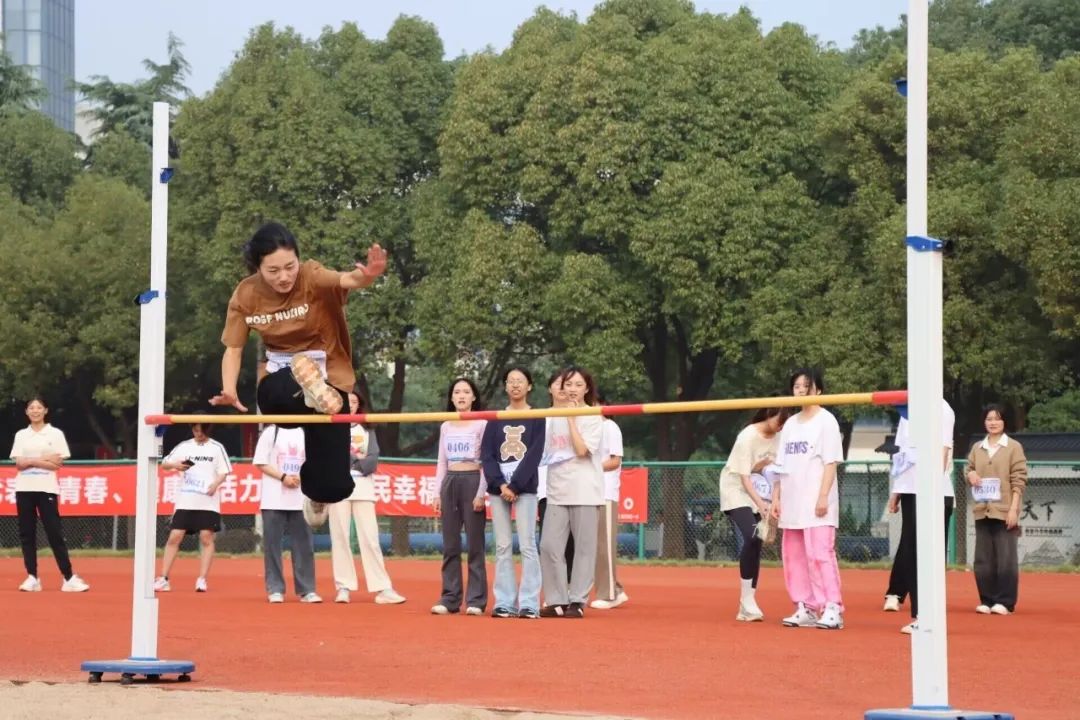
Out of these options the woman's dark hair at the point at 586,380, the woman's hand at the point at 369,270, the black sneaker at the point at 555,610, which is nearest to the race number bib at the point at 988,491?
the woman's dark hair at the point at 586,380

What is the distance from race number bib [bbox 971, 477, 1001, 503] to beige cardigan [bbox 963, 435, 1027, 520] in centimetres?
4

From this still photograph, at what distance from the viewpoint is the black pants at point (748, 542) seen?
40.6 ft

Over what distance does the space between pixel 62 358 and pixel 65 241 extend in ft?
9.05

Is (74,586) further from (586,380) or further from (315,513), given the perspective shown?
(586,380)

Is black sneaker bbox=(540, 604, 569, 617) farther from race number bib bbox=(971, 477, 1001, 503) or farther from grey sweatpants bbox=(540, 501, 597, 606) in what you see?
race number bib bbox=(971, 477, 1001, 503)

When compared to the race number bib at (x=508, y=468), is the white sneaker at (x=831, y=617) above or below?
below

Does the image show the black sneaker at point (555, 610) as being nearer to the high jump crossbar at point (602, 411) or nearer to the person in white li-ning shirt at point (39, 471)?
the high jump crossbar at point (602, 411)

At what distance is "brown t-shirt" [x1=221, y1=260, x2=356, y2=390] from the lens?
841 cm

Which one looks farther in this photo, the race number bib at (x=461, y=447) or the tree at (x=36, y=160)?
the tree at (x=36, y=160)

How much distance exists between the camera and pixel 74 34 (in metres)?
97.9

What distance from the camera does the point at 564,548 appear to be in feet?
43.0

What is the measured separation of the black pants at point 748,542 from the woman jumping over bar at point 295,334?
4502 mm

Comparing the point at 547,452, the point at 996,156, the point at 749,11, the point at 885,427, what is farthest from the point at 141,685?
the point at 885,427

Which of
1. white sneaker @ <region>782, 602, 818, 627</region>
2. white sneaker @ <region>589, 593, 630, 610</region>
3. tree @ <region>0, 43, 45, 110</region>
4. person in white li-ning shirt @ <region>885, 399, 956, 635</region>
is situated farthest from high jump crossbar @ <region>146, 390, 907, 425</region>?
tree @ <region>0, 43, 45, 110</region>
